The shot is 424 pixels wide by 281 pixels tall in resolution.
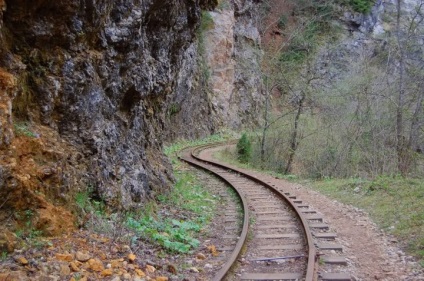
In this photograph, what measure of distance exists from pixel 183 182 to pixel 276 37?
128 ft

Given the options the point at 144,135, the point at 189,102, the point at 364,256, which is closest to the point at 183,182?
the point at 144,135

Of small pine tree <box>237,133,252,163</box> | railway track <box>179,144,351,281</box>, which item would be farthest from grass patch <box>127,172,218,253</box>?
small pine tree <box>237,133,252,163</box>

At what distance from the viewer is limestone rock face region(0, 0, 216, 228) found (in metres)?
5.73

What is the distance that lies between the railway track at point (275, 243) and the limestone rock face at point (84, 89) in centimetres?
211

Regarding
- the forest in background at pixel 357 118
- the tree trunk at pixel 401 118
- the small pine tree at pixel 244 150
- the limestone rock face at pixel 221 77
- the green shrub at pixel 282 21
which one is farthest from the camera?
the green shrub at pixel 282 21

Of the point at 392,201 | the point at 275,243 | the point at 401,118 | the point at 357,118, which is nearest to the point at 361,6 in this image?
the point at 357,118

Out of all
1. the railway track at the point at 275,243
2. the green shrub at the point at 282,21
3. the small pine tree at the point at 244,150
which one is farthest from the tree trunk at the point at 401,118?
the green shrub at the point at 282,21

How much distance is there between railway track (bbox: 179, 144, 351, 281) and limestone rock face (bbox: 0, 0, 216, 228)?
211 centimetres

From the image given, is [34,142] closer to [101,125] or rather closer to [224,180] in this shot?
[101,125]

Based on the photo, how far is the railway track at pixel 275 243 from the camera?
541 cm

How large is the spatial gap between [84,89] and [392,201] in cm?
718

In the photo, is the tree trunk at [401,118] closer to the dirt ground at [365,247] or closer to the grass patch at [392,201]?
the grass patch at [392,201]

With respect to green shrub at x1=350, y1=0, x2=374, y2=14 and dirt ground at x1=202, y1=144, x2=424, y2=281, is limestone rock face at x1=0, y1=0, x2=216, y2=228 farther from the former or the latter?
green shrub at x1=350, y1=0, x2=374, y2=14

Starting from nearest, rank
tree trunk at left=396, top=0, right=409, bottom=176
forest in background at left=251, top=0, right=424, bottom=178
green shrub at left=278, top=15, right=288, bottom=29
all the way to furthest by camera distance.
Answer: tree trunk at left=396, top=0, right=409, bottom=176, forest in background at left=251, top=0, right=424, bottom=178, green shrub at left=278, top=15, right=288, bottom=29
